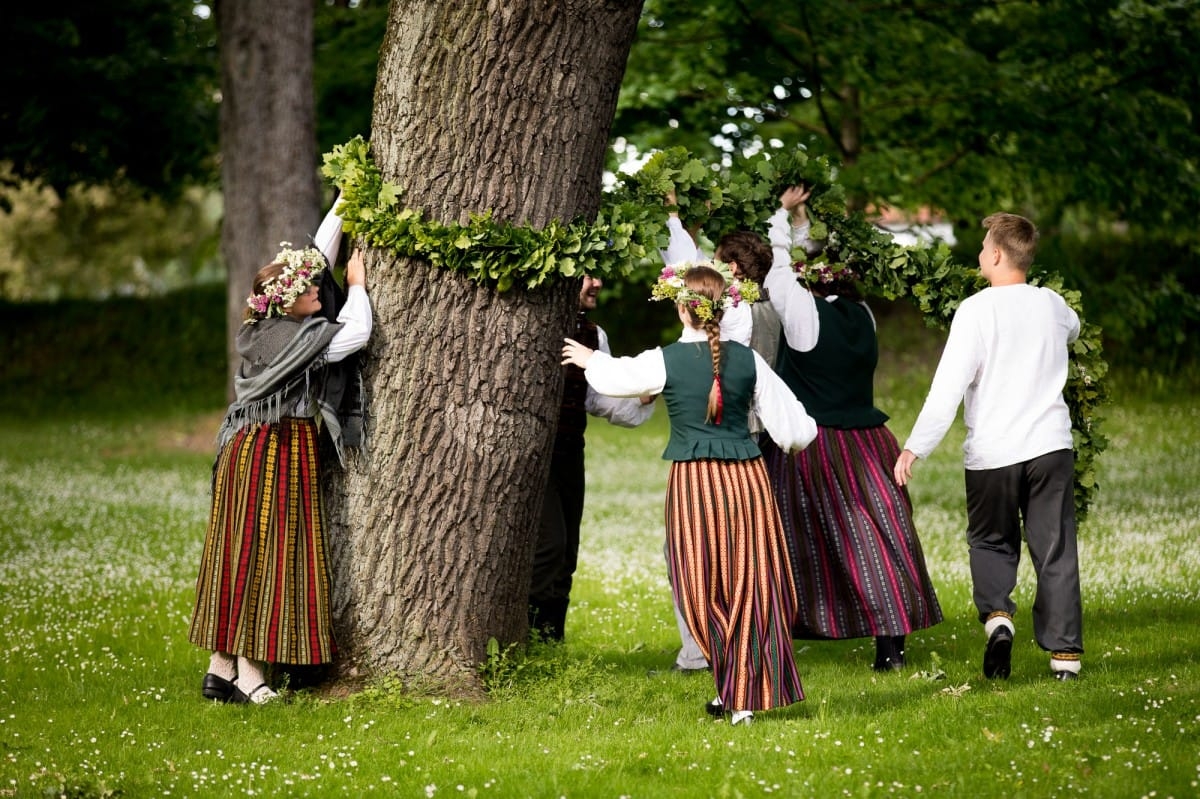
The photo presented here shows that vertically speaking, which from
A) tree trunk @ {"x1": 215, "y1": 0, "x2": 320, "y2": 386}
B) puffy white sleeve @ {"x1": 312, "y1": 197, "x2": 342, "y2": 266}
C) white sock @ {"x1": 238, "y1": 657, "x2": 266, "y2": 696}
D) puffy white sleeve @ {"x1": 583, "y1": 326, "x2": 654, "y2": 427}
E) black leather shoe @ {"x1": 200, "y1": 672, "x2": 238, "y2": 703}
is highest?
tree trunk @ {"x1": 215, "y1": 0, "x2": 320, "y2": 386}

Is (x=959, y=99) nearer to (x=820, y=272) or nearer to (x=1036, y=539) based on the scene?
(x=820, y=272)

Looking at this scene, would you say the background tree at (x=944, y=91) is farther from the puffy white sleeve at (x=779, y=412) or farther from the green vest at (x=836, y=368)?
Answer: the puffy white sleeve at (x=779, y=412)

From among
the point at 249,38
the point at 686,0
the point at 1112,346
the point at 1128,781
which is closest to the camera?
the point at 1128,781

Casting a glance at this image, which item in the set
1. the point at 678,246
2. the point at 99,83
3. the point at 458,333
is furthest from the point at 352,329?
the point at 99,83

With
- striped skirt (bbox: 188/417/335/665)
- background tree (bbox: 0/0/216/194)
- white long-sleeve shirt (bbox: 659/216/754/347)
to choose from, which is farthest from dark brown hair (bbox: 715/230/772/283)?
Answer: background tree (bbox: 0/0/216/194)

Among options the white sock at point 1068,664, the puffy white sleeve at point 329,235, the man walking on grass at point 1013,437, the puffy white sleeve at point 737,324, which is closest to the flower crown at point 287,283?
the puffy white sleeve at point 329,235

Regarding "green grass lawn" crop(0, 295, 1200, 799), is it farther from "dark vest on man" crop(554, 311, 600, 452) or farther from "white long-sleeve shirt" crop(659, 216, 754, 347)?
"white long-sleeve shirt" crop(659, 216, 754, 347)

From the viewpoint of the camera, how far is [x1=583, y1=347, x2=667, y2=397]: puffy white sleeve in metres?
5.53

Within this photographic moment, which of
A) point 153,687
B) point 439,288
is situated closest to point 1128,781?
point 439,288

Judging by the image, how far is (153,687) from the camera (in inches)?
250

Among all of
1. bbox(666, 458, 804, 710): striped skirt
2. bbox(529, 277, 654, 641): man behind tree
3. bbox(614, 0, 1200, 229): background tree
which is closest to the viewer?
bbox(666, 458, 804, 710): striped skirt

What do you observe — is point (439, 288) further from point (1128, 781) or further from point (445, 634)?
Result: point (1128, 781)

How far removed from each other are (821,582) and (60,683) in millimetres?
3866

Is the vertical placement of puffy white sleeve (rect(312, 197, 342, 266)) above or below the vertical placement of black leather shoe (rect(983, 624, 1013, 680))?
above
